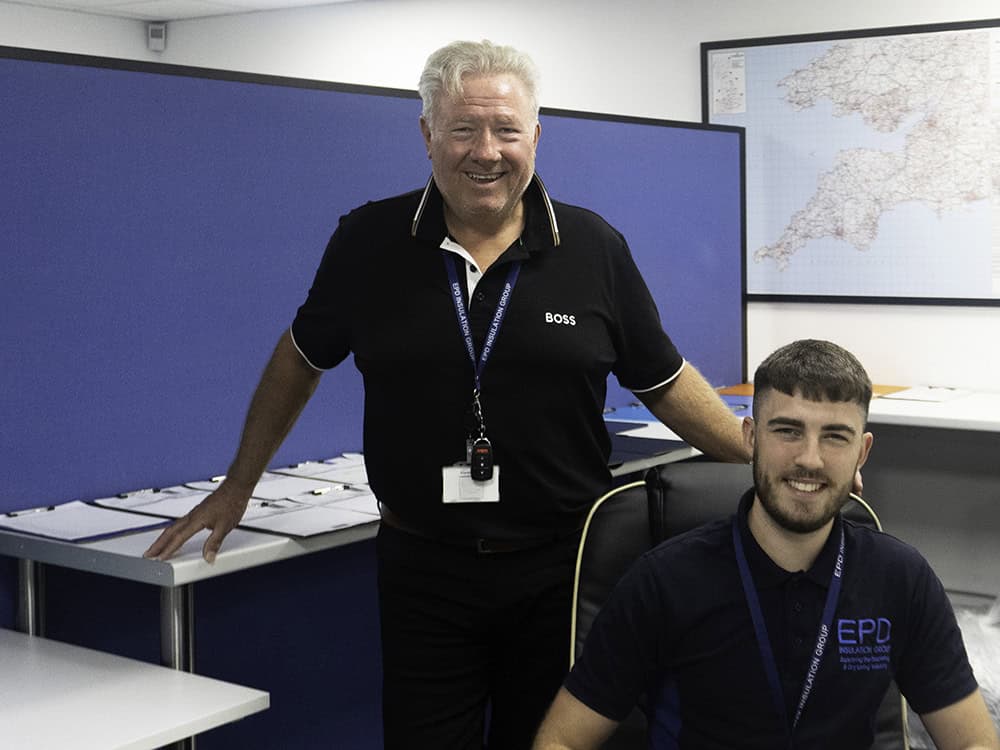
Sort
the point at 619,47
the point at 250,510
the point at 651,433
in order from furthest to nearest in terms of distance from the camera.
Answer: the point at 619,47, the point at 651,433, the point at 250,510

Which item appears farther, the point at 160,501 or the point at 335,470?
the point at 335,470

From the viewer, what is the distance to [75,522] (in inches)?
81.2

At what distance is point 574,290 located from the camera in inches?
71.9

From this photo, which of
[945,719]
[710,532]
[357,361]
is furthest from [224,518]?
[945,719]

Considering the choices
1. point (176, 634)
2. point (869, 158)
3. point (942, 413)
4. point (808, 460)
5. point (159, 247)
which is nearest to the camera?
point (808, 460)

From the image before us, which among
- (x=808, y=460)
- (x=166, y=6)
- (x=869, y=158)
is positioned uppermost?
(x=166, y=6)

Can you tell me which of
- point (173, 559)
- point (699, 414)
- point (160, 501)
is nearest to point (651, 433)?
point (699, 414)

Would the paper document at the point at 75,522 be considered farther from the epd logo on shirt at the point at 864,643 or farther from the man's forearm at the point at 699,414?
the epd logo on shirt at the point at 864,643

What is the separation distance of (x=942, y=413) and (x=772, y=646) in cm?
215

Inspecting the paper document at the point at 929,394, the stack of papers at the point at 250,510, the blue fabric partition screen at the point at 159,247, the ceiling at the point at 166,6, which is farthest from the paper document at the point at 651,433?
the ceiling at the point at 166,6

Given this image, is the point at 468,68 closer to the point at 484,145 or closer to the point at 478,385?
the point at 484,145

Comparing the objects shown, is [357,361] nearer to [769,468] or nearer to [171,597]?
[171,597]

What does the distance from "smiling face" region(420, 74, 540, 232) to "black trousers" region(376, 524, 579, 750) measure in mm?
500

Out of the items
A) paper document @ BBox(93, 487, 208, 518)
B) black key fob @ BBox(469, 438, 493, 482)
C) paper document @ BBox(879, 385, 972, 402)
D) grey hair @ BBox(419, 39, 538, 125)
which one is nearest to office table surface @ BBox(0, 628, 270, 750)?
paper document @ BBox(93, 487, 208, 518)
